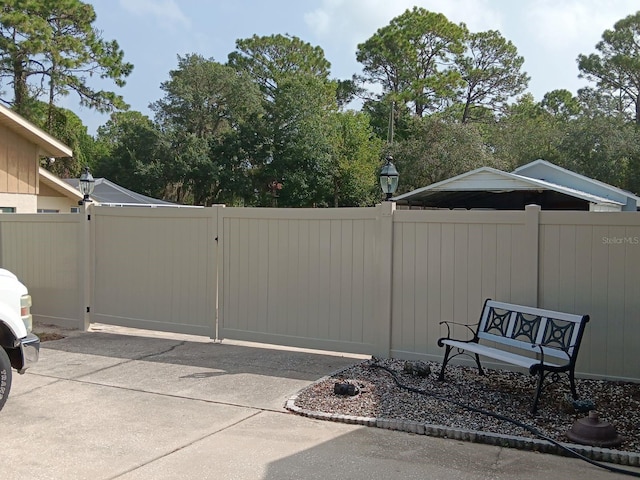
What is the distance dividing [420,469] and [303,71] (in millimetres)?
47812

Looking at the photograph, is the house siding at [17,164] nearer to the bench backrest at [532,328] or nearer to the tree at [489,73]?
the bench backrest at [532,328]

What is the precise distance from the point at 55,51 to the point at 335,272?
80.1 ft

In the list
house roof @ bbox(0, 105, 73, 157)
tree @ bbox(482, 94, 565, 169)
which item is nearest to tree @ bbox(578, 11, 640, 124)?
tree @ bbox(482, 94, 565, 169)

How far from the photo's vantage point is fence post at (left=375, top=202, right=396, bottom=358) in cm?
755

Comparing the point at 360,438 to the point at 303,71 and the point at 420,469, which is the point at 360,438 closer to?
the point at 420,469

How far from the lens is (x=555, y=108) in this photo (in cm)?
5747

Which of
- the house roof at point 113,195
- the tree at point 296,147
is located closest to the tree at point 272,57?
the tree at point 296,147

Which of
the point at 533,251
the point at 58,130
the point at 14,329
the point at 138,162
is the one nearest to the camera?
the point at 14,329

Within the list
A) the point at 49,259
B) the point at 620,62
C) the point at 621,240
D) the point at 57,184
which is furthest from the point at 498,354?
the point at 620,62

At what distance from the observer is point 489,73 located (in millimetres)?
47500

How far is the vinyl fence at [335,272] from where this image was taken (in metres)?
6.54

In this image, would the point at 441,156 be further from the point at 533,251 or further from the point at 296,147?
the point at 533,251

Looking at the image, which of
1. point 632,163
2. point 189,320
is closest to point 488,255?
point 189,320

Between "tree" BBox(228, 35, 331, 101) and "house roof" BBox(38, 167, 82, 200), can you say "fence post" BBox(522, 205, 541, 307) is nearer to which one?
"house roof" BBox(38, 167, 82, 200)
